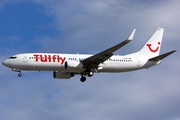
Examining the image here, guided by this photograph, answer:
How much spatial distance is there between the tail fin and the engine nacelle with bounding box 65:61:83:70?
35.5 ft

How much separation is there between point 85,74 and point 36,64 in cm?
795

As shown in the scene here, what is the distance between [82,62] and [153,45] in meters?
13.6

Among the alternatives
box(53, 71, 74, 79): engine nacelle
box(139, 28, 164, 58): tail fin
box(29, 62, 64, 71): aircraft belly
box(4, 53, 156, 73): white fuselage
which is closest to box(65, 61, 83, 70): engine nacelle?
box(4, 53, 156, 73): white fuselage

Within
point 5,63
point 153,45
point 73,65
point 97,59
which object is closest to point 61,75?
point 73,65

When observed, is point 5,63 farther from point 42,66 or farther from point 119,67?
point 119,67

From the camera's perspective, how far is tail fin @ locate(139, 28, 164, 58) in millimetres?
86938

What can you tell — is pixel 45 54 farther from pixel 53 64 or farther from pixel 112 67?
pixel 112 67

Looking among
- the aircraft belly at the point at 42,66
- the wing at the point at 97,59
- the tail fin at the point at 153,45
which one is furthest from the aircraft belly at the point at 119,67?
the aircraft belly at the point at 42,66

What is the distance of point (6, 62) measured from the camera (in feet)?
263

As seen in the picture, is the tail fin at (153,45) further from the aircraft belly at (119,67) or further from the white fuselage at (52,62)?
the white fuselage at (52,62)

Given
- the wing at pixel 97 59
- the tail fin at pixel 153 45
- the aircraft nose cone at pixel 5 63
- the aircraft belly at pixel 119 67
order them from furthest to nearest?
the tail fin at pixel 153 45 < the aircraft belly at pixel 119 67 < the aircraft nose cone at pixel 5 63 < the wing at pixel 97 59

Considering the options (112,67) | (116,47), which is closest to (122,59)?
(112,67)

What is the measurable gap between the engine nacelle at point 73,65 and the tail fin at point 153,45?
10.8 metres

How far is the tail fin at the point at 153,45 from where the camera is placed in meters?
86.9
